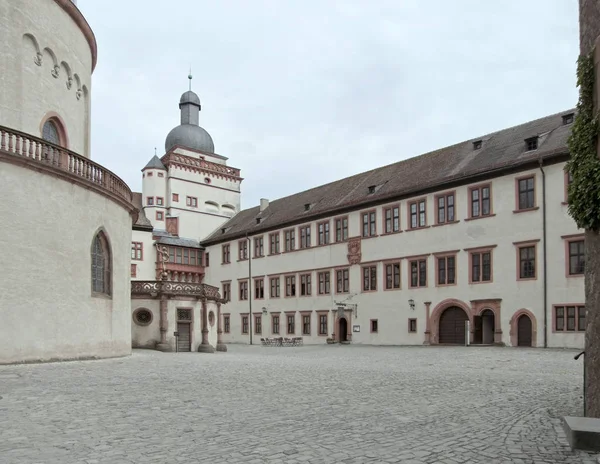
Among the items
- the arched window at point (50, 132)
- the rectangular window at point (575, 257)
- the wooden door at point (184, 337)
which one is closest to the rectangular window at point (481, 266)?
the rectangular window at point (575, 257)

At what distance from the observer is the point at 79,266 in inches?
780

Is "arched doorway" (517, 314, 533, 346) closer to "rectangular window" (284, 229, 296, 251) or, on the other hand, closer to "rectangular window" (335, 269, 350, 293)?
"rectangular window" (335, 269, 350, 293)

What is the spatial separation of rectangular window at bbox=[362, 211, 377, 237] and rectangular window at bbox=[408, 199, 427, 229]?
3.25 meters

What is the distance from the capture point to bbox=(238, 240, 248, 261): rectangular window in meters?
53.7

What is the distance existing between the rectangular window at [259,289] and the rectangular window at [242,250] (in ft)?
9.29

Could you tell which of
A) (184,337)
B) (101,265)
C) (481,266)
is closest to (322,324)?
(481,266)

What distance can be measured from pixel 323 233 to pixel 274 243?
6118mm

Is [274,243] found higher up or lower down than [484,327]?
higher up

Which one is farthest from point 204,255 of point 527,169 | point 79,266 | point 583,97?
point 583,97

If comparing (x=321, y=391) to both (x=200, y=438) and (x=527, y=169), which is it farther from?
(x=527, y=169)

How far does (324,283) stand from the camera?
4531 cm

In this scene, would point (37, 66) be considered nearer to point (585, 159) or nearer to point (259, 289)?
point (585, 159)

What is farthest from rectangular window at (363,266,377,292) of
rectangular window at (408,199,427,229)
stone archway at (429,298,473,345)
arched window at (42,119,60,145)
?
arched window at (42,119,60,145)

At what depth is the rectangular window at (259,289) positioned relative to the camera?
51.1m
